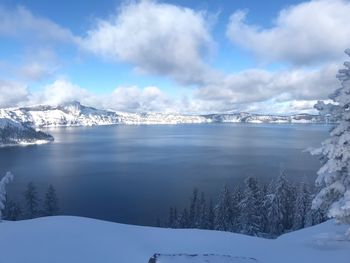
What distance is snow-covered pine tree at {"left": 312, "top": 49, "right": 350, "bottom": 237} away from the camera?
14.5 meters

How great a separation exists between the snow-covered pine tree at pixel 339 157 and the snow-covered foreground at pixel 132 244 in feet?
6.78

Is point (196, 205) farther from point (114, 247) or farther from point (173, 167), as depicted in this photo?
point (173, 167)

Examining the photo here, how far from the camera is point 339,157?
1524cm

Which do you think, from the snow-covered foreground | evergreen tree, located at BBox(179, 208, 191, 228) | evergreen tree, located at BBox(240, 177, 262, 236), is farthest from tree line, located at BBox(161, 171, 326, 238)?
the snow-covered foreground

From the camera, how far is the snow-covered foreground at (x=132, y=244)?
14547 mm

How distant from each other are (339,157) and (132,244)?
10197mm

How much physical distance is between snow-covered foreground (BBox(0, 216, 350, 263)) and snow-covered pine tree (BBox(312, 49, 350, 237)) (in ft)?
6.78

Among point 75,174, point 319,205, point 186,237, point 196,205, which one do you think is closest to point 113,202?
point 196,205

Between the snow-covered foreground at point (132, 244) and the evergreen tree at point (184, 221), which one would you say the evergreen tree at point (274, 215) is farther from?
the snow-covered foreground at point (132, 244)

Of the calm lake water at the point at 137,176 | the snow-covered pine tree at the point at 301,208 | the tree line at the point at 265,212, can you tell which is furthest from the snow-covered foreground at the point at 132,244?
the calm lake water at the point at 137,176

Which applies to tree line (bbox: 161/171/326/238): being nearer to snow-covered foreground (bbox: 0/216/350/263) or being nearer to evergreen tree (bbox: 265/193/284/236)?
evergreen tree (bbox: 265/193/284/236)

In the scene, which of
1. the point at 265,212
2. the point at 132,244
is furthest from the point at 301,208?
the point at 132,244

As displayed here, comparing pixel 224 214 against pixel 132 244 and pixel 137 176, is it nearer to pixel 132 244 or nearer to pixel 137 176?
pixel 132 244

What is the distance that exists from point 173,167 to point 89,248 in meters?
103
